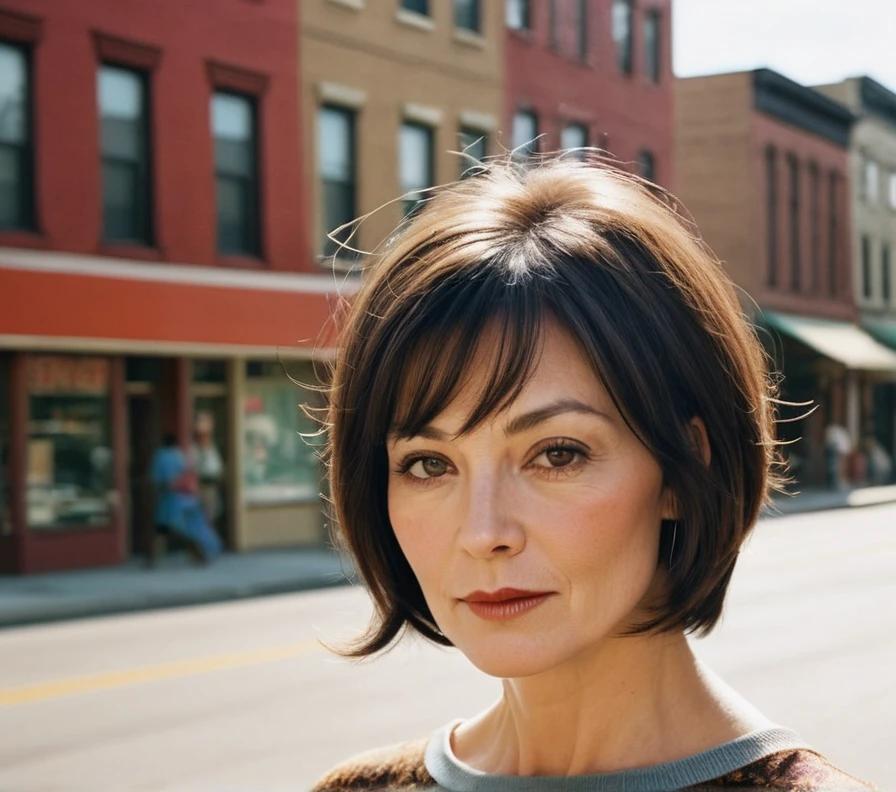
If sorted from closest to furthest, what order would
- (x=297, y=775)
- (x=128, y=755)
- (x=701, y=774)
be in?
(x=701, y=774) → (x=297, y=775) → (x=128, y=755)

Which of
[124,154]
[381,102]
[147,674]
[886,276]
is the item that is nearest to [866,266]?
[886,276]

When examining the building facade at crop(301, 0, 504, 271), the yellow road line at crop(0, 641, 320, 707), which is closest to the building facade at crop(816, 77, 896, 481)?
the building facade at crop(301, 0, 504, 271)

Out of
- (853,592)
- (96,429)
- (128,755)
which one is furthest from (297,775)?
(96,429)

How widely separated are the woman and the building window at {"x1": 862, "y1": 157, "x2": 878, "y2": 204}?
149ft

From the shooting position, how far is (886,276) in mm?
47375

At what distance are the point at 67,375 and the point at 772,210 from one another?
79.9ft

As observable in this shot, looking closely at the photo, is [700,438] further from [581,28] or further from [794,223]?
[794,223]

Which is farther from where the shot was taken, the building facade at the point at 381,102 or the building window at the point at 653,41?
the building window at the point at 653,41

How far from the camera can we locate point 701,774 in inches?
63.3

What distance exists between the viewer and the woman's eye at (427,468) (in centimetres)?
179

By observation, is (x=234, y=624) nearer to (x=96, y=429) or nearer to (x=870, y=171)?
(x=96, y=429)

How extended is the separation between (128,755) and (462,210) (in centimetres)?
663

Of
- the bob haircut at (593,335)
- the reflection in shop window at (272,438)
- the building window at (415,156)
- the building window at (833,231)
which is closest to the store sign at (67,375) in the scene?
the reflection in shop window at (272,438)

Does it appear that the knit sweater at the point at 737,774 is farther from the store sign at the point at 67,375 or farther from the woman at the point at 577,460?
the store sign at the point at 67,375
